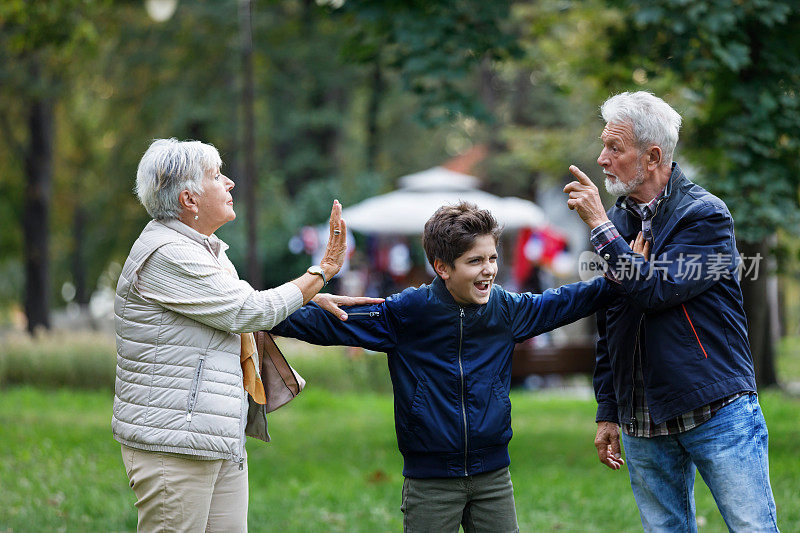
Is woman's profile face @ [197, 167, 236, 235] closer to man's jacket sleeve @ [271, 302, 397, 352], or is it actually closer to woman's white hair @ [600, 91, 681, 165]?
man's jacket sleeve @ [271, 302, 397, 352]

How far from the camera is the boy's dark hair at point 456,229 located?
356 cm

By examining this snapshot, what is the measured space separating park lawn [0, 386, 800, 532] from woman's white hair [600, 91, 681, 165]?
299 centimetres

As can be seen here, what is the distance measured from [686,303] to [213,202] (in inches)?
69.0

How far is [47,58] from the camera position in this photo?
15883mm

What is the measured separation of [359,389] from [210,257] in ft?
34.1

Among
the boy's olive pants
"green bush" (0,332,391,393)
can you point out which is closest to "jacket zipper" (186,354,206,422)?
the boy's olive pants

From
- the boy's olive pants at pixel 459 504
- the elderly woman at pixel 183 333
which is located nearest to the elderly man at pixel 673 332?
the boy's olive pants at pixel 459 504

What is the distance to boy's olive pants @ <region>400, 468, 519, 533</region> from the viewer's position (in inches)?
141

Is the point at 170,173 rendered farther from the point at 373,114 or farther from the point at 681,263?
the point at 373,114

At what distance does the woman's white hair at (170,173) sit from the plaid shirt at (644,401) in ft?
4.73

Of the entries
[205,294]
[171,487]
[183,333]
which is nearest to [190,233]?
[205,294]

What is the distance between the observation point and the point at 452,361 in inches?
142

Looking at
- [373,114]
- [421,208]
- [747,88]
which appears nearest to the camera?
[747,88]

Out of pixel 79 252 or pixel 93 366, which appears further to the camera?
pixel 79 252
